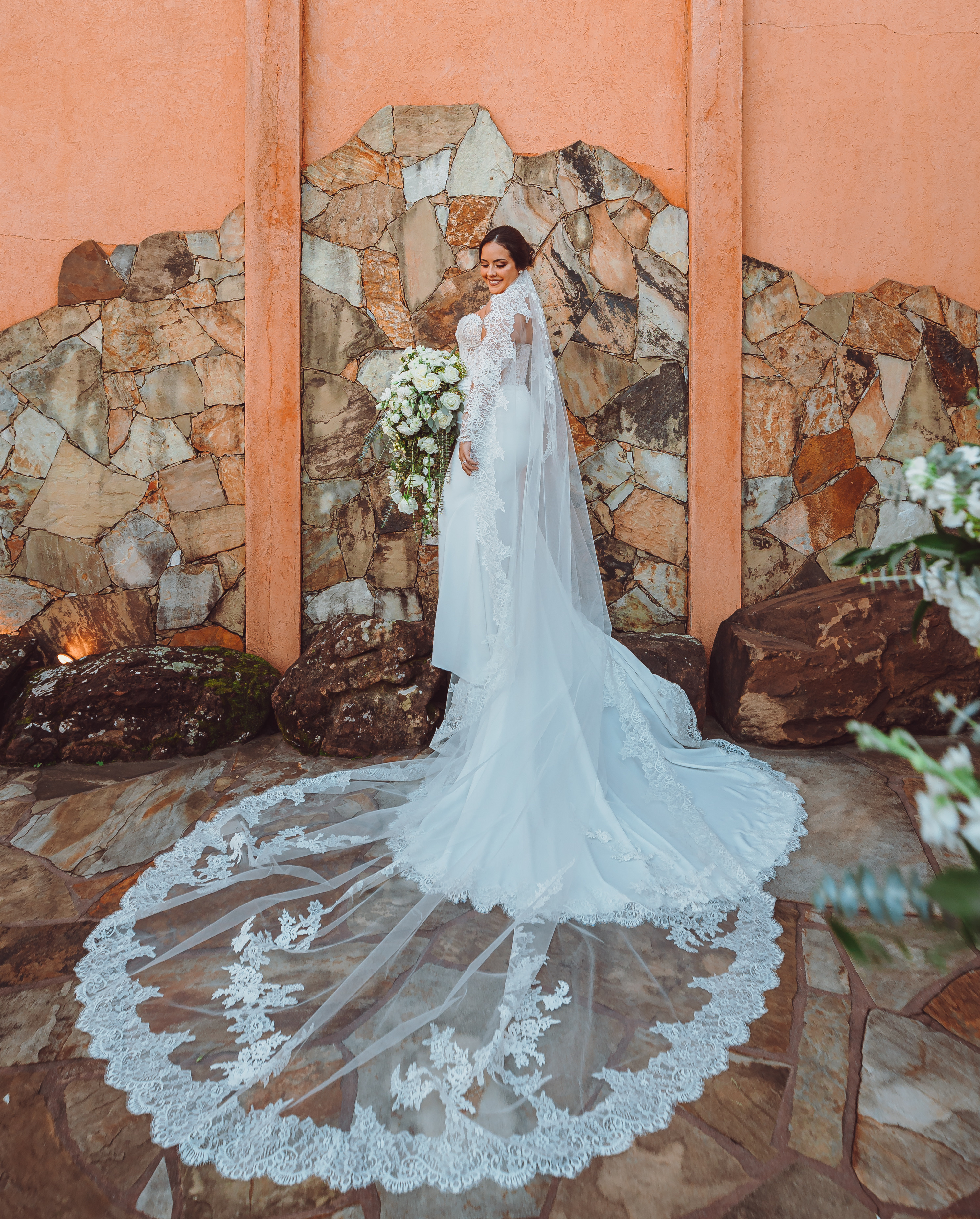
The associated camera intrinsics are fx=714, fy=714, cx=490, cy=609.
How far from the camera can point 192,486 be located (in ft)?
16.0

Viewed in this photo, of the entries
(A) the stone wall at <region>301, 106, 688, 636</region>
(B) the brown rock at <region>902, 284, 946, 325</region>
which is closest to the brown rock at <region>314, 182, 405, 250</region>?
(A) the stone wall at <region>301, 106, 688, 636</region>

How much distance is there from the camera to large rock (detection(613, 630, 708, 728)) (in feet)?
13.4

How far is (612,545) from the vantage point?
4770mm

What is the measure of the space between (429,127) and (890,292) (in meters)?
3.21

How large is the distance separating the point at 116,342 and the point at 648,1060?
512cm

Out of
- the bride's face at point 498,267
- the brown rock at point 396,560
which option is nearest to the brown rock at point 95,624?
the brown rock at point 396,560

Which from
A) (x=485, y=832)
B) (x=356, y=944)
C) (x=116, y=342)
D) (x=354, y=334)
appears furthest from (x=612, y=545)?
(x=116, y=342)

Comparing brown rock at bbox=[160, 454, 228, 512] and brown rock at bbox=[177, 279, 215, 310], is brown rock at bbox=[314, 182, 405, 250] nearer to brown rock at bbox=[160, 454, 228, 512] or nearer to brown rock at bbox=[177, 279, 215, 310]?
brown rock at bbox=[177, 279, 215, 310]

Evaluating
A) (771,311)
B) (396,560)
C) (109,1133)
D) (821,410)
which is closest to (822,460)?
(821,410)

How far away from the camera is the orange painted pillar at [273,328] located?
15.0ft

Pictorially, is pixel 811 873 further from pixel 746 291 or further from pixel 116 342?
pixel 116 342

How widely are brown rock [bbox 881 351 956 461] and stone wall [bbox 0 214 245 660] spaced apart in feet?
14.3

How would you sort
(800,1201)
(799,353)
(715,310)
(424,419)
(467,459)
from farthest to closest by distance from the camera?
(799,353) < (715,310) < (424,419) < (467,459) < (800,1201)

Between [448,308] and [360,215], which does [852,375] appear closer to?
[448,308]
